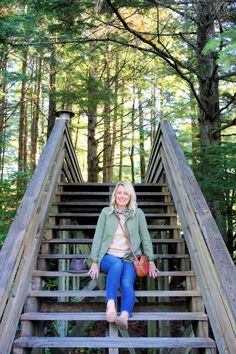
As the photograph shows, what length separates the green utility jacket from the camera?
11.4 ft

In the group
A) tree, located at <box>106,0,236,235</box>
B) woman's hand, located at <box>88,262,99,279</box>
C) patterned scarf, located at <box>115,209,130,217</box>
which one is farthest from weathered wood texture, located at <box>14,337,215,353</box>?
tree, located at <box>106,0,236,235</box>

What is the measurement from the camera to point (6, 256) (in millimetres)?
2820

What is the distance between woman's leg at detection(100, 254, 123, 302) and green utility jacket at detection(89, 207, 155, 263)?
7cm

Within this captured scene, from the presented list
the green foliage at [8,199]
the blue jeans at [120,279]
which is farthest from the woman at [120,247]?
the green foliage at [8,199]

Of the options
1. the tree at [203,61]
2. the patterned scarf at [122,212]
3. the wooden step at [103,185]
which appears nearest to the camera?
the patterned scarf at [122,212]

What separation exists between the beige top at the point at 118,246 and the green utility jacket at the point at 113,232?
0.04m

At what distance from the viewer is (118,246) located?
3.51 meters

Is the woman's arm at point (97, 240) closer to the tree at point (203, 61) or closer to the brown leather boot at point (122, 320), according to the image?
the brown leather boot at point (122, 320)

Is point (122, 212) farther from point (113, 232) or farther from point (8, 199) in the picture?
point (8, 199)

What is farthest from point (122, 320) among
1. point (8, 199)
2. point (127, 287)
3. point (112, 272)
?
point (8, 199)

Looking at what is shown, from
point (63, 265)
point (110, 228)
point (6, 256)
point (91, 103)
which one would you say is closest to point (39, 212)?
point (110, 228)

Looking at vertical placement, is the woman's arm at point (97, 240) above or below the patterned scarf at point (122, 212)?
below

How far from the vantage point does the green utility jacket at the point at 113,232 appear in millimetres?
3482

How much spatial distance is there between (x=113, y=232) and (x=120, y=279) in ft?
1.44
